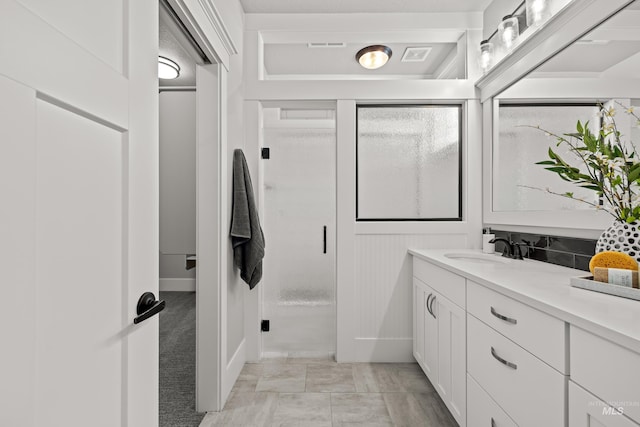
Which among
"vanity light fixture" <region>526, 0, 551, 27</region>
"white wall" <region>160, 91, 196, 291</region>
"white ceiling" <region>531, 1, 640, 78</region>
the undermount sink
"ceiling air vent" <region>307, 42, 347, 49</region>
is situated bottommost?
the undermount sink

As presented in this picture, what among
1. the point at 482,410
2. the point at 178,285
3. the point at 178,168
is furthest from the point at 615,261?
the point at 178,285

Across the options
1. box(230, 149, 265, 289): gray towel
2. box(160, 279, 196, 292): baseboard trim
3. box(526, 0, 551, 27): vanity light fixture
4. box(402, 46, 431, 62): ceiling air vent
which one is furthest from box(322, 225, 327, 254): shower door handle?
box(160, 279, 196, 292): baseboard trim

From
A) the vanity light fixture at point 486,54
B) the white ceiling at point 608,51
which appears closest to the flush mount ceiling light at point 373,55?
the vanity light fixture at point 486,54

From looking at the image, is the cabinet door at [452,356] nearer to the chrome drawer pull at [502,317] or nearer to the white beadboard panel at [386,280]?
the chrome drawer pull at [502,317]

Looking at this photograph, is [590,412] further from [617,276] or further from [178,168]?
[178,168]

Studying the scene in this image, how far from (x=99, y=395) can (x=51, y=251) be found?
379mm

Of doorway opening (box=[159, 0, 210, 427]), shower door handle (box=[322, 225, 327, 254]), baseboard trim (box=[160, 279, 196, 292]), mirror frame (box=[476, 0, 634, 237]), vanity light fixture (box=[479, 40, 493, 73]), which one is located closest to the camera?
mirror frame (box=[476, 0, 634, 237])

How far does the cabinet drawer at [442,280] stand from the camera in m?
1.75

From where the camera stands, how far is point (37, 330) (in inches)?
24.0

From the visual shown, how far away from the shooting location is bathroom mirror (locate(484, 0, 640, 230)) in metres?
1.45

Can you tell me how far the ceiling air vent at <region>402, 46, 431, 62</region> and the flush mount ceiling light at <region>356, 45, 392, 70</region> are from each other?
1.14 ft

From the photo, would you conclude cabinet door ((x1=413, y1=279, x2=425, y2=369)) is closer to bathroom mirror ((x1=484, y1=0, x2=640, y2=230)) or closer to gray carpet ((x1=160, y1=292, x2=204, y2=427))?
bathroom mirror ((x1=484, y1=0, x2=640, y2=230))

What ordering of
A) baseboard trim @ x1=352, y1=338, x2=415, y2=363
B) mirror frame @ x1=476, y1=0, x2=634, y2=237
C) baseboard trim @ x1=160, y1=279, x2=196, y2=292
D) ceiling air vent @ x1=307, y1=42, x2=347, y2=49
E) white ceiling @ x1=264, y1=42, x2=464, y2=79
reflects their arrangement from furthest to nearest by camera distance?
baseboard trim @ x1=160, y1=279, x2=196, y2=292, white ceiling @ x1=264, y1=42, x2=464, y2=79, ceiling air vent @ x1=307, y1=42, x2=347, y2=49, baseboard trim @ x1=352, y1=338, x2=415, y2=363, mirror frame @ x1=476, y1=0, x2=634, y2=237

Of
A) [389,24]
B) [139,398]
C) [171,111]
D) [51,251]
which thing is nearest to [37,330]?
[51,251]
